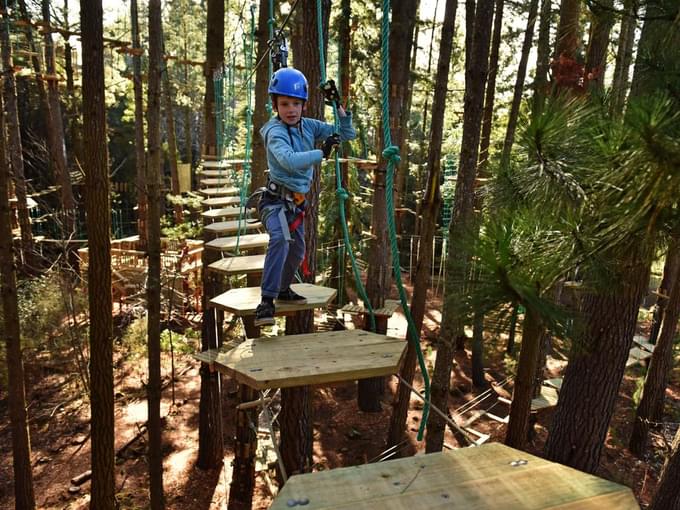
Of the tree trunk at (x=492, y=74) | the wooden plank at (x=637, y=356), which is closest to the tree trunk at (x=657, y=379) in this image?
the wooden plank at (x=637, y=356)

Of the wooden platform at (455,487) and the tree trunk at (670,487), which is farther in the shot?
the tree trunk at (670,487)

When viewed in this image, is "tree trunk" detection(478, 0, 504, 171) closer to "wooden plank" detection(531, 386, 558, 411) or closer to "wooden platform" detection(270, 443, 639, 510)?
"wooden plank" detection(531, 386, 558, 411)

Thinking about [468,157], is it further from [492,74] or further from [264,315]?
[492,74]

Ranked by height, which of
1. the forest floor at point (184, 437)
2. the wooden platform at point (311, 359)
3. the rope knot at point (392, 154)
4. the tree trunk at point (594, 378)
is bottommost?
the forest floor at point (184, 437)

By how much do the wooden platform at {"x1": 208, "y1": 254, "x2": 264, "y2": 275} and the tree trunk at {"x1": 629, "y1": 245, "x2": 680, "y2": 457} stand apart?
6.49 meters

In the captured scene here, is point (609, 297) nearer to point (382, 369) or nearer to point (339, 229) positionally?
point (382, 369)

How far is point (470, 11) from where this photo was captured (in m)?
8.33

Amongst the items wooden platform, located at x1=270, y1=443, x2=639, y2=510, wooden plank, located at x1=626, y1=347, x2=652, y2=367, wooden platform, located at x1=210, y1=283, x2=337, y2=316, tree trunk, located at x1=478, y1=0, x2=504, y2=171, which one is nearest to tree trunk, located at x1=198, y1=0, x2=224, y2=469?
wooden platform, located at x1=210, y1=283, x2=337, y2=316

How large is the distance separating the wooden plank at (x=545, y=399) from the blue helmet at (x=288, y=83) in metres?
6.62

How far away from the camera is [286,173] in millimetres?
2744

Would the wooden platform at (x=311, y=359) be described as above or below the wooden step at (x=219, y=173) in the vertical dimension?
below

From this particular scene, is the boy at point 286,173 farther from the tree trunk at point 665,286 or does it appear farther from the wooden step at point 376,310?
the tree trunk at point 665,286

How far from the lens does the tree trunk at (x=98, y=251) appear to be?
12.3 feet

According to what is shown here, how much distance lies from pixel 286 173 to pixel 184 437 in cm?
651
